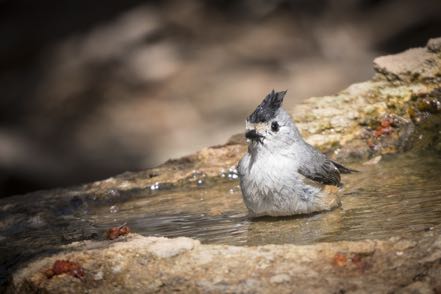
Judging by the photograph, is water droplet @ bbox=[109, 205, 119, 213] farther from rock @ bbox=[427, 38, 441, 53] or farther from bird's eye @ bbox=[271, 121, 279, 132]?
rock @ bbox=[427, 38, 441, 53]

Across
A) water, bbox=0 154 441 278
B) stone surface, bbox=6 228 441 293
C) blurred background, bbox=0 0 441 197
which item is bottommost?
stone surface, bbox=6 228 441 293

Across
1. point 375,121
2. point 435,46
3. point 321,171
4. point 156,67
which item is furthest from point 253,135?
point 156,67

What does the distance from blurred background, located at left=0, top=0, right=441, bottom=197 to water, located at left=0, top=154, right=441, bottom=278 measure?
3791 mm

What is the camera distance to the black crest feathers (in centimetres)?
523

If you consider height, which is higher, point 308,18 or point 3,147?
point 308,18

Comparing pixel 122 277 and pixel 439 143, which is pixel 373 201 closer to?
pixel 439 143

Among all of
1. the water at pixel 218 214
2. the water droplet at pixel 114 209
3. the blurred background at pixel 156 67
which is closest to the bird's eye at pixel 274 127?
the water at pixel 218 214

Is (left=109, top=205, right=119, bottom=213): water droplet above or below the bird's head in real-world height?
below

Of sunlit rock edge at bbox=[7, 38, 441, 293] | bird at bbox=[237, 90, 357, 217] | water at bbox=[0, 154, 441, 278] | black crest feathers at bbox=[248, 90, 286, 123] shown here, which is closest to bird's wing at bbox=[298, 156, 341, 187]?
bird at bbox=[237, 90, 357, 217]

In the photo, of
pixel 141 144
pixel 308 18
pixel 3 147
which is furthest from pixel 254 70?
pixel 3 147

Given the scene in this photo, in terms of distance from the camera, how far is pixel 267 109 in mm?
5262

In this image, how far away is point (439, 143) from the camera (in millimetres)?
6691

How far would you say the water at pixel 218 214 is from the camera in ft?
15.0

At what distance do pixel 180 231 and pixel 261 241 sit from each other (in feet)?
2.59
